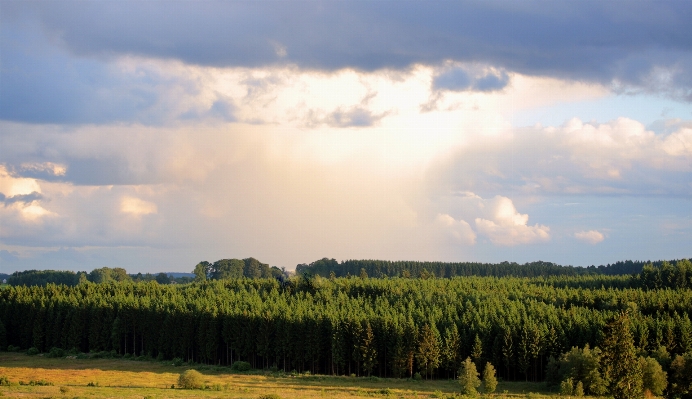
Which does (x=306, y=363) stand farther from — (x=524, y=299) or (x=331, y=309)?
(x=524, y=299)

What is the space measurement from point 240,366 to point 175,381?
69.2ft

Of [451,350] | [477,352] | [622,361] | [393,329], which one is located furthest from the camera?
[393,329]

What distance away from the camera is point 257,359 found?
123 m

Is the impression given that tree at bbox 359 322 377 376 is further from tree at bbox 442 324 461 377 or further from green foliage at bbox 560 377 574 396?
green foliage at bbox 560 377 574 396

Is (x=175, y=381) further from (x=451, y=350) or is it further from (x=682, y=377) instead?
(x=682, y=377)

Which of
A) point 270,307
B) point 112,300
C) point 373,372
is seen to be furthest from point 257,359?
point 112,300

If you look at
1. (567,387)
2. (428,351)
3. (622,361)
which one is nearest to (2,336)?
(428,351)

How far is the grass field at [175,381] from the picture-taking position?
7638 cm

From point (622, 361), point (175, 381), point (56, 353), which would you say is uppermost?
point (622, 361)

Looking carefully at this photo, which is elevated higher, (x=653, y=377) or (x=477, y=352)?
(x=477, y=352)

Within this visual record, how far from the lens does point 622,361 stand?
79438mm

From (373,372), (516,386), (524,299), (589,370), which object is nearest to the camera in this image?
(589,370)

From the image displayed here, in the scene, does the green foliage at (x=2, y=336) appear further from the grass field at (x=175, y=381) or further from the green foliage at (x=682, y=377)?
the green foliage at (x=682, y=377)

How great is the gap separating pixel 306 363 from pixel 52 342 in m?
55.5
